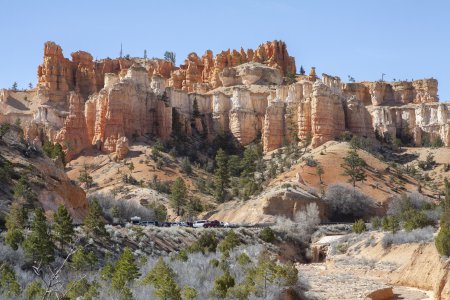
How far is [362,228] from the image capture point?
58188 mm

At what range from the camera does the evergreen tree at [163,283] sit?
2264cm

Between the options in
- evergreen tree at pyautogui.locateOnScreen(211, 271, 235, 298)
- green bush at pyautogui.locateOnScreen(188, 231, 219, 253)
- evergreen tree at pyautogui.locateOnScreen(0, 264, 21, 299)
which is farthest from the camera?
green bush at pyautogui.locateOnScreen(188, 231, 219, 253)

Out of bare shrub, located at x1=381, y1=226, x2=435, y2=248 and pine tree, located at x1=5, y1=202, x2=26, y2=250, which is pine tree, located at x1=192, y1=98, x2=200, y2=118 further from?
pine tree, located at x1=5, y1=202, x2=26, y2=250

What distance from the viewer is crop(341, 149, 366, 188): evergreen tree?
73625 millimetres

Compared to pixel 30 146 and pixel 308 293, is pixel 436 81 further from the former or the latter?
pixel 308 293

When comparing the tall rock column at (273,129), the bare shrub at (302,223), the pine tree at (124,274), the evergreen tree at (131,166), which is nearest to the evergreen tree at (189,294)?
the pine tree at (124,274)

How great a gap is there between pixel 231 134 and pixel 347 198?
113 feet

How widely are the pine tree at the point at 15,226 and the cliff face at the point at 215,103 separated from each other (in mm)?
47675

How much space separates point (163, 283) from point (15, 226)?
1382cm

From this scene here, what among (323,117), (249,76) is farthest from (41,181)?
(249,76)

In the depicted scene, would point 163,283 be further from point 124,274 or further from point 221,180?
point 221,180

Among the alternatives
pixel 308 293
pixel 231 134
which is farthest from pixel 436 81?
pixel 308 293

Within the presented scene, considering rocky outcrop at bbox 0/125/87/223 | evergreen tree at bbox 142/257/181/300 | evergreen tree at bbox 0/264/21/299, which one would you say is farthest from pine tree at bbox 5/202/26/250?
evergreen tree at bbox 142/257/181/300

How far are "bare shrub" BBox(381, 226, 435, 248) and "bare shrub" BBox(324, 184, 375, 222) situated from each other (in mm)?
18425
